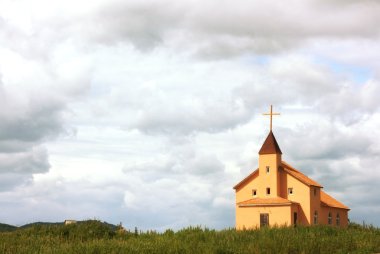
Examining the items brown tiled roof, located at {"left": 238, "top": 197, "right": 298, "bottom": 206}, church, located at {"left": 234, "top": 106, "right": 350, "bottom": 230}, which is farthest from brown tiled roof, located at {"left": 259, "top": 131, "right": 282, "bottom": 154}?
brown tiled roof, located at {"left": 238, "top": 197, "right": 298, "bottom": 206}

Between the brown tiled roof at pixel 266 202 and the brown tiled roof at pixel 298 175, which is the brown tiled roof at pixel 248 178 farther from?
the brown tiled roof at pixel 266 202

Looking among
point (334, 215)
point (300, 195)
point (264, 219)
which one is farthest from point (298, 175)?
point (334, 215)

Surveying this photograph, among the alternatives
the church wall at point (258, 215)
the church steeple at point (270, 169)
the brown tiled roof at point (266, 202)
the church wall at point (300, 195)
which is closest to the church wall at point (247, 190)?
the church steeple at point (270, 169)

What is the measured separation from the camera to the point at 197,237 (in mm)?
35438

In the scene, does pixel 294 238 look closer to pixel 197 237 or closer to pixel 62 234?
pixel 197 237

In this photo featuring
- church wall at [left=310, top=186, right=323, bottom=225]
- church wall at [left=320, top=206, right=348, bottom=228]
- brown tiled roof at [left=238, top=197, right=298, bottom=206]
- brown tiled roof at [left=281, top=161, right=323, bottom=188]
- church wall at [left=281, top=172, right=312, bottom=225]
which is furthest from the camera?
church wall at [left=320, top=206, right=348, bottom=228]

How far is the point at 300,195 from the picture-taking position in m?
54.1

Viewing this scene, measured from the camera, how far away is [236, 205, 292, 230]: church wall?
51938mm

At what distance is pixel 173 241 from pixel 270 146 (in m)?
23.9

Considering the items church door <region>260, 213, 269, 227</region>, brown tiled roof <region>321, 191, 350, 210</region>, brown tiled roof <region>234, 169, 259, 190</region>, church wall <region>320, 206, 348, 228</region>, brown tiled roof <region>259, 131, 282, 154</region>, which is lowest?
church door <region>260, 213, 269, 227</region>

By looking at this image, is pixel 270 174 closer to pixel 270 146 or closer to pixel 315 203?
pixel 270 146

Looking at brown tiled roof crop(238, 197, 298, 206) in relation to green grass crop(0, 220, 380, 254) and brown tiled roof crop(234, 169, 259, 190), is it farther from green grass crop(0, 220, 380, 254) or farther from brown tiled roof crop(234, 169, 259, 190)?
green grass crop(0, 220, 380, 254)

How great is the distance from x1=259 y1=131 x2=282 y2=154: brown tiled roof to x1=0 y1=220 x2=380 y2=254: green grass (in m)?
13.5

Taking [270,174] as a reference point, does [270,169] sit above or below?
above
